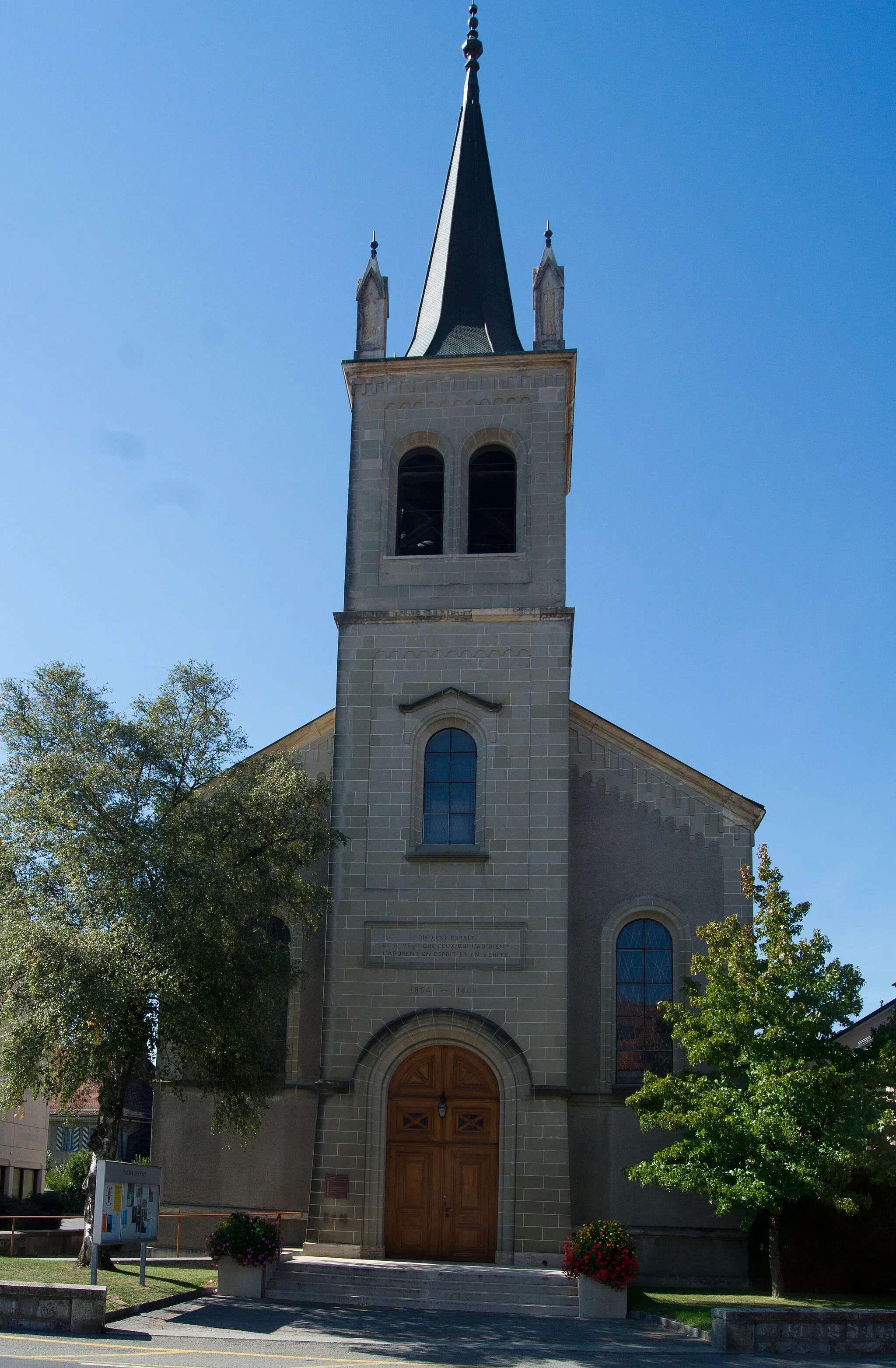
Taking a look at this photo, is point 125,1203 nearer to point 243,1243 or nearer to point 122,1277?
point 122,1277

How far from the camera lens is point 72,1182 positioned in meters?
43.7

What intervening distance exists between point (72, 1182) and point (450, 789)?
26.6 metres

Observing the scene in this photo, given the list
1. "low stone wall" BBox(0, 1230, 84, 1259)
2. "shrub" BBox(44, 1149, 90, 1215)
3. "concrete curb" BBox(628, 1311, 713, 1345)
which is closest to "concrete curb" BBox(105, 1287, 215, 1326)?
"low stone wall" BBox(0, 1230, 84, 1259)

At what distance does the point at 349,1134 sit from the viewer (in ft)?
73.9

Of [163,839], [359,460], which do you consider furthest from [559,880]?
[359,460]

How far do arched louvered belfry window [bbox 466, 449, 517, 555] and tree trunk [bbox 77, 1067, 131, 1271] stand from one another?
1255 cm

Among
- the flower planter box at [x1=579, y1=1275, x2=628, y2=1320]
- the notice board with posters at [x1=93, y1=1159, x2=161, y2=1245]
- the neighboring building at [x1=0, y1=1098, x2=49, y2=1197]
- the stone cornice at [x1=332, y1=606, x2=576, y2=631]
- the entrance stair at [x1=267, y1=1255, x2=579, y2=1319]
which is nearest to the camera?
the notice board with posters at [x1=93, y1=1159, x2=161, y2=1245]

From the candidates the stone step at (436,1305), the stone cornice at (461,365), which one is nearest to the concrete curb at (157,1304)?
the stone step at (436,1305)

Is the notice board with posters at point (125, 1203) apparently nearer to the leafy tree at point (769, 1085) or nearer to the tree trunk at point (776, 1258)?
the leafy tree at point (769, 1085)

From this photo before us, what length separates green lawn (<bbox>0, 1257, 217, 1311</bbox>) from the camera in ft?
56.2

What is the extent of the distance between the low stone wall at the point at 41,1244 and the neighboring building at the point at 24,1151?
1217 centimetres

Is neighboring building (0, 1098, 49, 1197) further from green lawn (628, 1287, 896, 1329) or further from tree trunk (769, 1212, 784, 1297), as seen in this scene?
tree trunk (769, 1212, 784, 1297)

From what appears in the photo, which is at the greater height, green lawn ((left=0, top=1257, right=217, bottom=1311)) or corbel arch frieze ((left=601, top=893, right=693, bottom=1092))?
corbel arch frieze ((left=601, top=893, right=693, bottom=1092))

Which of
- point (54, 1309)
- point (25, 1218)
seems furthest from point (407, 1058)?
point (25, 1218)
